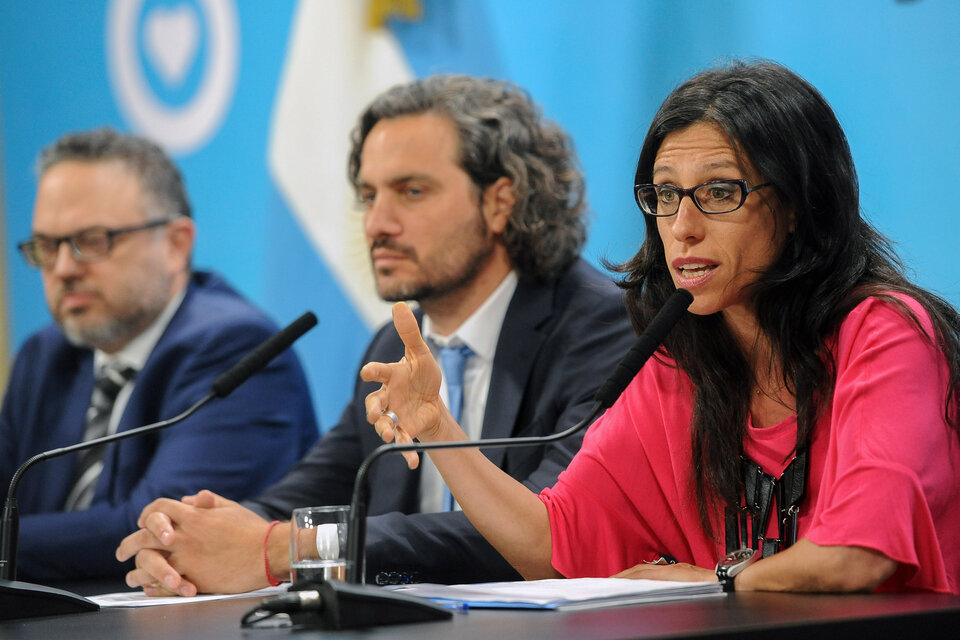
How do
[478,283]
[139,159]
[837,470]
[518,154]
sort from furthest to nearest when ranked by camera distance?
[139,159], [518,154], [478,283], [837,470]

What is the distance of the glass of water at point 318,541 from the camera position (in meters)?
1.60

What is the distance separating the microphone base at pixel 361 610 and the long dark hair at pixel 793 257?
0.75 metres

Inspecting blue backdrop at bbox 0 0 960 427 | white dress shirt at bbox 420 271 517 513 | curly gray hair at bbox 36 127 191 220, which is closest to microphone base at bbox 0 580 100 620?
white dress shirt at bbox 420 271 517 513

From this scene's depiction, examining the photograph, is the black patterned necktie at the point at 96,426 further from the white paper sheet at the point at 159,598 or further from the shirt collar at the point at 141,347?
the white paper sheet at the point at 159,598

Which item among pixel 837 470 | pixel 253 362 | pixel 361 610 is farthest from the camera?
pixel 253 362

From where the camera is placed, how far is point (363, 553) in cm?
139

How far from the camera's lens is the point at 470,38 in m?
3.61

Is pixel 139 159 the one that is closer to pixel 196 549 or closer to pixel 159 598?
pixel 196 549

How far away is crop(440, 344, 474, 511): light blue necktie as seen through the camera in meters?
2.68

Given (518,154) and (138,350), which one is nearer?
(518,154)

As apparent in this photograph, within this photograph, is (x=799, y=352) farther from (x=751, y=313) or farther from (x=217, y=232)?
(x=217, y=232)

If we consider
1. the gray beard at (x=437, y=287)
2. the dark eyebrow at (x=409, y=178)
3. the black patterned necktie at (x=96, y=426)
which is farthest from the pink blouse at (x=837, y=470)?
the black patterned necktie at (x=96, y=426)

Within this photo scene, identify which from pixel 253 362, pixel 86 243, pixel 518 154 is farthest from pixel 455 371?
pixel 86 243

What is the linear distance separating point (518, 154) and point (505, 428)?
2.67 feet
